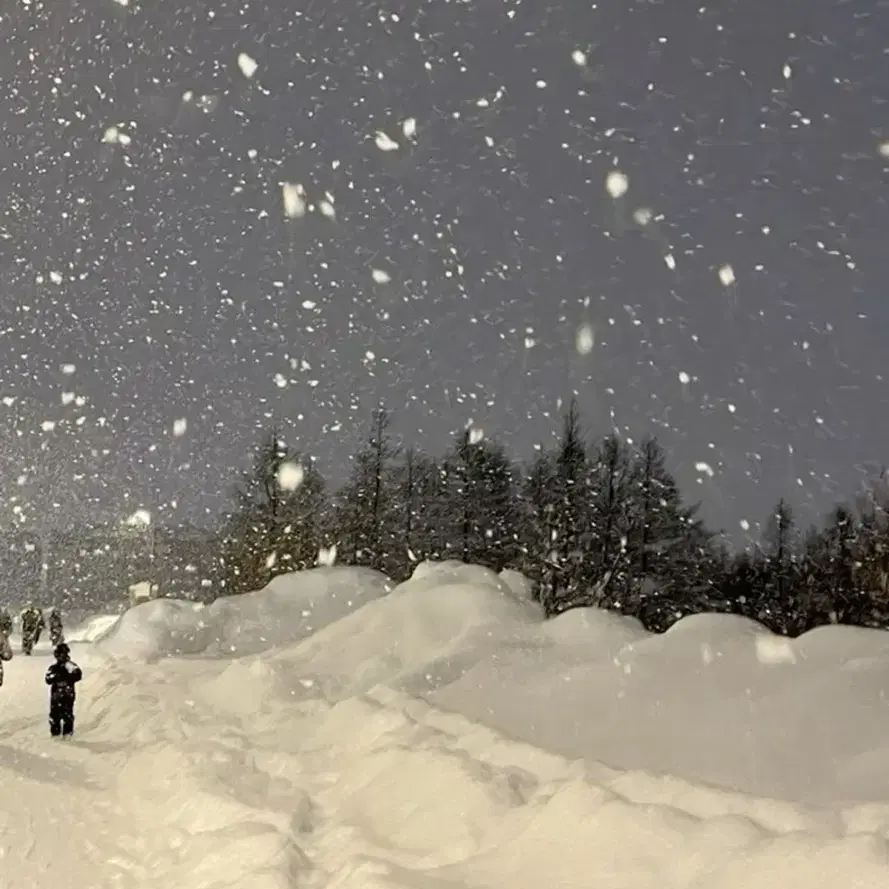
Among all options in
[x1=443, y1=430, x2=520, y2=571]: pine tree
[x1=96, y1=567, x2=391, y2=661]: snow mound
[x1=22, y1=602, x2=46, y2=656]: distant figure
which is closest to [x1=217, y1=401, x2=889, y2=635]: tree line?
[x1=443, y1=430, x2=520, y2=571]: pine tree

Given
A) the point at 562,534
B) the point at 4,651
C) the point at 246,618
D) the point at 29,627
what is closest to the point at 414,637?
the point at 4,651

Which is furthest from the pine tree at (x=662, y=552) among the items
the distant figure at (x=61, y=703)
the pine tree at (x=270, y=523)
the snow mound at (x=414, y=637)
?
the distant figure at (x=61, y=703)

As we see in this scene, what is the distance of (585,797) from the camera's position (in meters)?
5.43

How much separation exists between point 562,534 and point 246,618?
1525 centimetres

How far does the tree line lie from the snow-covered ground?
20.6m

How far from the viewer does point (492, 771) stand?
21.2 ft

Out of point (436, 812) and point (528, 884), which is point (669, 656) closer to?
point (436, 812)

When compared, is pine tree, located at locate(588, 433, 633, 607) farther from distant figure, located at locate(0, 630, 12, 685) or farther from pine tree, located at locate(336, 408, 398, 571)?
distant figure, located at locate(0, 630, 12, 685)

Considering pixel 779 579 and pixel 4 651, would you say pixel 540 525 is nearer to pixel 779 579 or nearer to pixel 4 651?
pixel 779 579

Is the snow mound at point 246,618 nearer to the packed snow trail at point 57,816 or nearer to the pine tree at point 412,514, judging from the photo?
the packed snow trail at point 57,816

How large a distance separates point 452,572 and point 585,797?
1243 centimetres

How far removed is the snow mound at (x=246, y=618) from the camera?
1929cm

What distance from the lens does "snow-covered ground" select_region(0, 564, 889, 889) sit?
4.96 m

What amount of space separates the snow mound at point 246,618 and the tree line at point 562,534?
10.1 metres
